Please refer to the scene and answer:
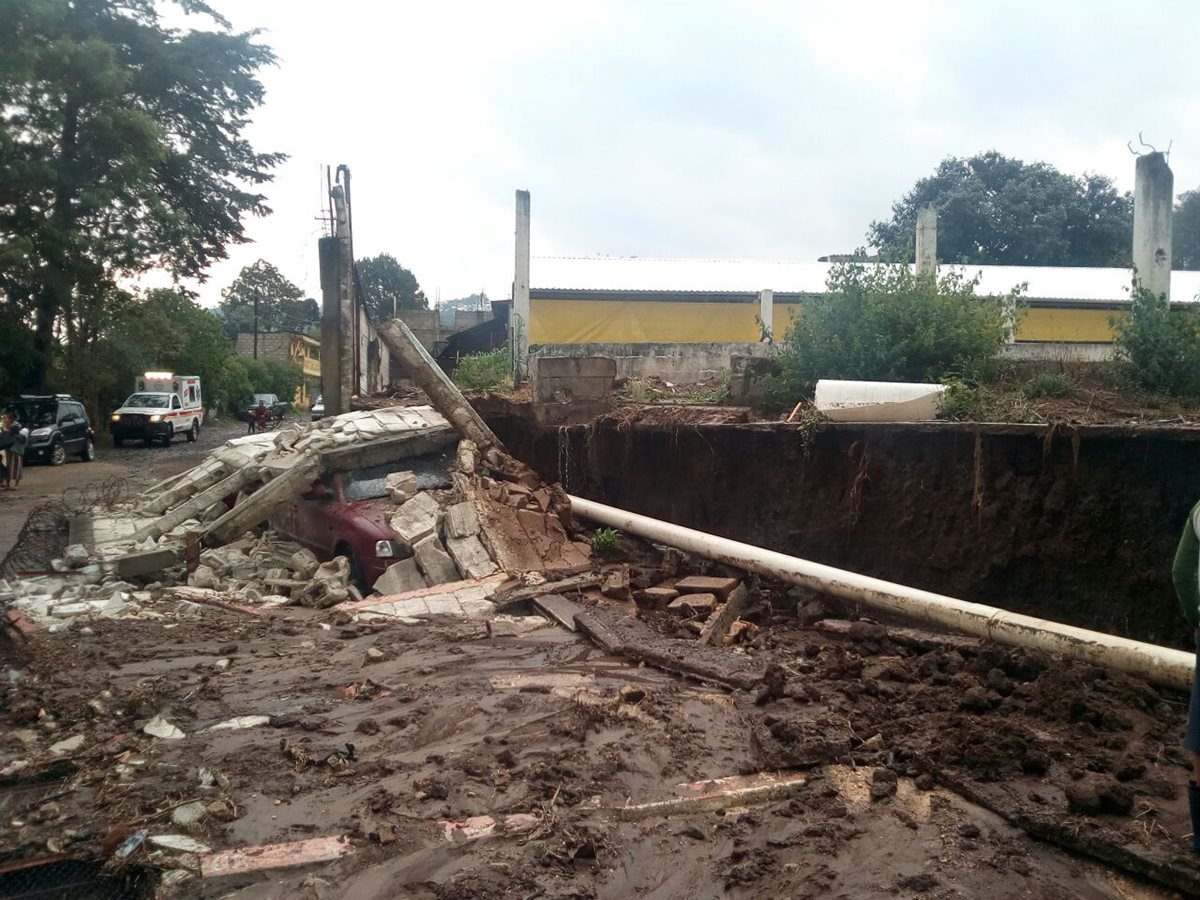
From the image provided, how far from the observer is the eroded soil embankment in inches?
282

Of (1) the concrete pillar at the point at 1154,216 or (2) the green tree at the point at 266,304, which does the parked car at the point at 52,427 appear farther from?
(2) the green tree at the point at 266,304

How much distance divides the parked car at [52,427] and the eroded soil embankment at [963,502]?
1943 cm

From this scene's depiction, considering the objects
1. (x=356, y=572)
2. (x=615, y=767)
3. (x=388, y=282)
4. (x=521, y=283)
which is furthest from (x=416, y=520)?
(x=388, y=282)

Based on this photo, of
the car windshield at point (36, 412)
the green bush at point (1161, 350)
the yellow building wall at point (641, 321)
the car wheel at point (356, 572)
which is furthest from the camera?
the yellow building wall at point (641, 321)

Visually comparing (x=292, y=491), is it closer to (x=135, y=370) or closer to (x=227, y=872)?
(x=227, y=872)

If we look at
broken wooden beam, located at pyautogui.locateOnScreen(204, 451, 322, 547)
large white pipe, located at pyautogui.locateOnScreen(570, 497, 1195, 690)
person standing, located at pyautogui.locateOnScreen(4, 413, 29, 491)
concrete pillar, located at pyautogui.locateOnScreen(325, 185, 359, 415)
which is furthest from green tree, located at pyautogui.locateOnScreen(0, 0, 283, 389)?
large white pipe, located at pyautogui.locateOnScreen(570, 497, 1195, 690)

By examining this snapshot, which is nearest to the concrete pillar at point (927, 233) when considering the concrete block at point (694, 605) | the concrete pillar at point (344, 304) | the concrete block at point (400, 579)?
the concrete pillar at point (344, 304)

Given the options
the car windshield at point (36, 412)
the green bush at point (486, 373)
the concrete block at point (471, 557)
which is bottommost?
the concrete block at point (471, 557)

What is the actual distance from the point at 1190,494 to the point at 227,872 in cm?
689

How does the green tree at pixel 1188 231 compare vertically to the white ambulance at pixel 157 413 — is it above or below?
above

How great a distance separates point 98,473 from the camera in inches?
906

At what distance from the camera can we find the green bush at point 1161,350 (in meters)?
10.1

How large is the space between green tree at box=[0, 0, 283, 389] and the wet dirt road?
13.9 ft

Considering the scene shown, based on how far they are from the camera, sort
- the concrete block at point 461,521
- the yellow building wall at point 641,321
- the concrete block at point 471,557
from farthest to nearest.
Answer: the yellow building wall at point 641,321
the concrete block at point 461,521
the concrete block at point 471,557
